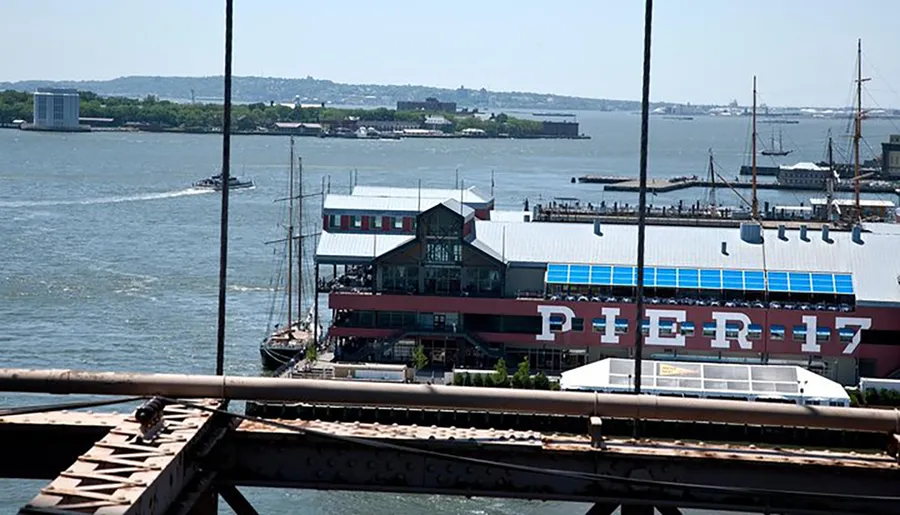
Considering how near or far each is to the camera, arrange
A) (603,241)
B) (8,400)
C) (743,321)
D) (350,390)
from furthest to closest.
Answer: (603,241), (743,321), (8,400), (350,390)

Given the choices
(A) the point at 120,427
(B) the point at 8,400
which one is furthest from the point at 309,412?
(B) the point at 8,400

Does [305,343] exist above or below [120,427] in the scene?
below

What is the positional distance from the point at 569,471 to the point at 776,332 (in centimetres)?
1645

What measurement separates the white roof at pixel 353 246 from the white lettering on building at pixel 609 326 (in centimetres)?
307

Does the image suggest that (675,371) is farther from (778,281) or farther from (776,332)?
(778,281)

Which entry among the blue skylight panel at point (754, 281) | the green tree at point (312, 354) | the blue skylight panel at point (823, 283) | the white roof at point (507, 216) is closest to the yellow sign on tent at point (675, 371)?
the blue skylight panel at point (754, 281)

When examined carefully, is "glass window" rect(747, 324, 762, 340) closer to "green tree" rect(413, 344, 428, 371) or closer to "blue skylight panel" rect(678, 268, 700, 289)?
"blue skylight panel" rect(678, 268, 700, 289)

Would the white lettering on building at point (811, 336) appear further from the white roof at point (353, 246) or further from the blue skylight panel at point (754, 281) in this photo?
the white roof at point (353, 246)

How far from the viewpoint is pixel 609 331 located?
1992 centimetres

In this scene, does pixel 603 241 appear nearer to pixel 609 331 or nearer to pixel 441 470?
pixel 609 331

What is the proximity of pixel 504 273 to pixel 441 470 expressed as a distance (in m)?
16.5

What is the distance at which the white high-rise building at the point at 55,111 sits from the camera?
332 ft

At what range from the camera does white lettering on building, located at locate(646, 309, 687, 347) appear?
19.8 meters

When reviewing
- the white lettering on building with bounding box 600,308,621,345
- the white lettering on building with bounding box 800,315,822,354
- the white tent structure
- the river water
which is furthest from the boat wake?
the white tent structure
